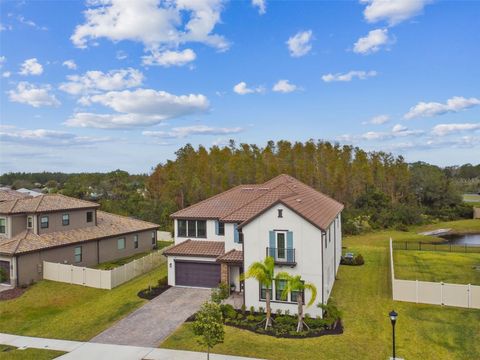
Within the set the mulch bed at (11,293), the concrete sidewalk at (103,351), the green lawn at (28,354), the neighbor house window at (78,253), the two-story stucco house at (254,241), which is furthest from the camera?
the neighbor house window at (78,253)

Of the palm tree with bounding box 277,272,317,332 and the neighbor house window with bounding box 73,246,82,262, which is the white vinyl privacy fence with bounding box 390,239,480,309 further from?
the neighbor house window with bounding box 73,246,82,262

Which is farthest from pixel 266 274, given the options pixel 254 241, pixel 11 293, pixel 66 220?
pixel 66 220

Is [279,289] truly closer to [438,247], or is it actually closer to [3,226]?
[3,226]

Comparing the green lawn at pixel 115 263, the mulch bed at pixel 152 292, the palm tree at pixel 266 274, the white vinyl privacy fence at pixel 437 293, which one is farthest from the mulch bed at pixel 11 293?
the white vinyl privacy fence at pixel 437 293

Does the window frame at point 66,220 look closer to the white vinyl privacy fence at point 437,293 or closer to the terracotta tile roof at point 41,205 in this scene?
the terracotta tile roof at point 41,205

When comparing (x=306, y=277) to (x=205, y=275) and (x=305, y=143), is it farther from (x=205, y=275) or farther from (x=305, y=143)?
(x=305, y=143)

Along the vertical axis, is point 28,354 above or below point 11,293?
below

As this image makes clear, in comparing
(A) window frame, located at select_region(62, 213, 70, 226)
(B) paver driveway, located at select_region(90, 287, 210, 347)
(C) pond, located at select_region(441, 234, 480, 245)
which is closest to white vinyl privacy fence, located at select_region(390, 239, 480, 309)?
(B) paver driveway, located at select_region(90, 287, 210, 347)

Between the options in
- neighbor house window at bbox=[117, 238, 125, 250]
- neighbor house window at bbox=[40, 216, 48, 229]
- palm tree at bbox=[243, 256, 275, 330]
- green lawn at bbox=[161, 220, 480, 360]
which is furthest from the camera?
neighbor house window at bbox=[117, 238, 125, 250]
